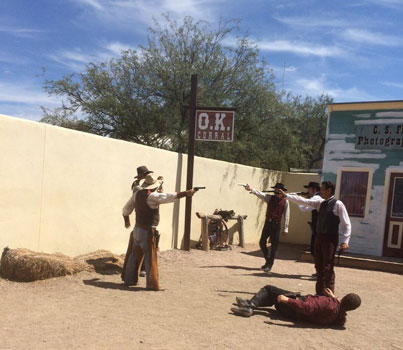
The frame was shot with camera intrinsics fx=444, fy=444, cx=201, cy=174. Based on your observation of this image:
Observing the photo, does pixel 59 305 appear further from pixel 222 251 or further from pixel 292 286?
pixel 222 251

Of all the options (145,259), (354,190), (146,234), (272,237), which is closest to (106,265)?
(145,259)

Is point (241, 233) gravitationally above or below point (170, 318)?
below

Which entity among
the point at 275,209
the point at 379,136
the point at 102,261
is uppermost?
the point at 379,136

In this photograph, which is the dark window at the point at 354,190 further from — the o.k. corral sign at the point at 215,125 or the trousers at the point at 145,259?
the trousers at the point at 145,259

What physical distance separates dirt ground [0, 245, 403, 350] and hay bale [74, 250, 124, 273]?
9.6 inches

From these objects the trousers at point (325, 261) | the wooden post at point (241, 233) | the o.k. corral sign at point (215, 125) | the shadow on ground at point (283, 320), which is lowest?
the wooden post at point (241, 233)

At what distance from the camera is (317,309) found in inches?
199

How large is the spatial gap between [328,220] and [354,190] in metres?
5.69

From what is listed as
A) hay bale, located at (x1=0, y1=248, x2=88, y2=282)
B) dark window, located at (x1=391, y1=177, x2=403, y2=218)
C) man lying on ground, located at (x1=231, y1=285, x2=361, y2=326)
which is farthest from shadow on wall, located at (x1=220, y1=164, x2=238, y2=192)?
man lying on ground, located at (x1=231, y1=285, x2=361, y2=326)

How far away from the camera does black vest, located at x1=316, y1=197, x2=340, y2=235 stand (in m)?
5.98

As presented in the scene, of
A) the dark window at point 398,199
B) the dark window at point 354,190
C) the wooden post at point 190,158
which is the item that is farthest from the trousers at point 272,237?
the dark window at point 398,199

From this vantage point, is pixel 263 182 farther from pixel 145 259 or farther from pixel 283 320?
pixel 283 320

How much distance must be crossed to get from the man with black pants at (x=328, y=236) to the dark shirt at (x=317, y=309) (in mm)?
778

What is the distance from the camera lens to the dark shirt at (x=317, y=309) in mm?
5039
